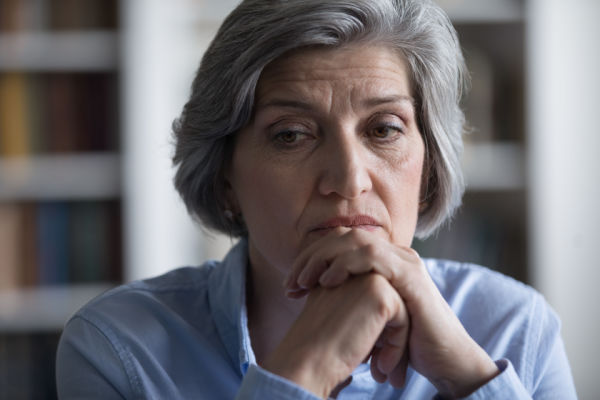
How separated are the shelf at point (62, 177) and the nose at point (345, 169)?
1.57 m

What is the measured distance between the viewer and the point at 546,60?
236 cm

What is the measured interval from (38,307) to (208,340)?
4.96ft

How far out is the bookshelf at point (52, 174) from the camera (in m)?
2.40

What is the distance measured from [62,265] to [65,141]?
46cm

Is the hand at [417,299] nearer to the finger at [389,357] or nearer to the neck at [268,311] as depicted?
the finger at [389,357]

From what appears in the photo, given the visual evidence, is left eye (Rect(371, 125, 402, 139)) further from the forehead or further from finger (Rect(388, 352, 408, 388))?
finger (Rect(388, 352, 408, 388))

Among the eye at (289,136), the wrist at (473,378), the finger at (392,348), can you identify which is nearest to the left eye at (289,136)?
the eye at (289,136)

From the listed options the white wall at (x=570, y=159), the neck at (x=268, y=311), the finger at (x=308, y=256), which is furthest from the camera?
the white wall at (x=570, y=159)

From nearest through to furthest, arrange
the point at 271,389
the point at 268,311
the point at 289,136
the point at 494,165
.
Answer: the point at 271,389 < the point at 289,136 < the point at 268,311 < the point at 494,165

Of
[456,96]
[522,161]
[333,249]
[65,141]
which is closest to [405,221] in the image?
[333,249]

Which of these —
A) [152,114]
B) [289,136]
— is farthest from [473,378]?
[152,114]

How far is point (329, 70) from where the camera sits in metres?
1.06

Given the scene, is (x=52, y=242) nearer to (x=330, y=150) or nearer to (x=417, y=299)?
(x=330, y=150)

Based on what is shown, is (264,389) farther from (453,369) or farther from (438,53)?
(438,53)
